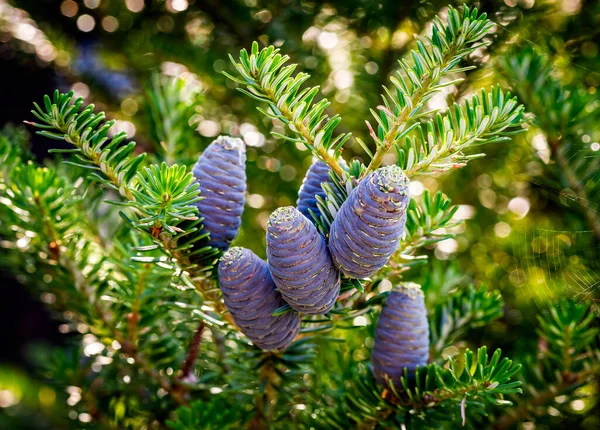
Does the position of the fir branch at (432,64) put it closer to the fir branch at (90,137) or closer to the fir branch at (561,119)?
the fir branch at (90,137)

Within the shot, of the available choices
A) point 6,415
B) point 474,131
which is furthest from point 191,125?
point 6,415

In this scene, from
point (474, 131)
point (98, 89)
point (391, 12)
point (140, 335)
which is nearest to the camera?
point (474, 131)

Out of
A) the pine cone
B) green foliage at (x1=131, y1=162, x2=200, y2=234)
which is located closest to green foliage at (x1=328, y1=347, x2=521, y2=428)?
the pine cone

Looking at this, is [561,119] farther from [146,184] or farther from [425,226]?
[146,184]

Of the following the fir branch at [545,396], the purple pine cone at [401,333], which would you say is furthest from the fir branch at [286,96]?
the fir branch at [545,396]

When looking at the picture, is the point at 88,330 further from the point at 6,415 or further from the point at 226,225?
the point at 6,415

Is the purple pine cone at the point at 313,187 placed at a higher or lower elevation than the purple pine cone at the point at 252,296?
higher
